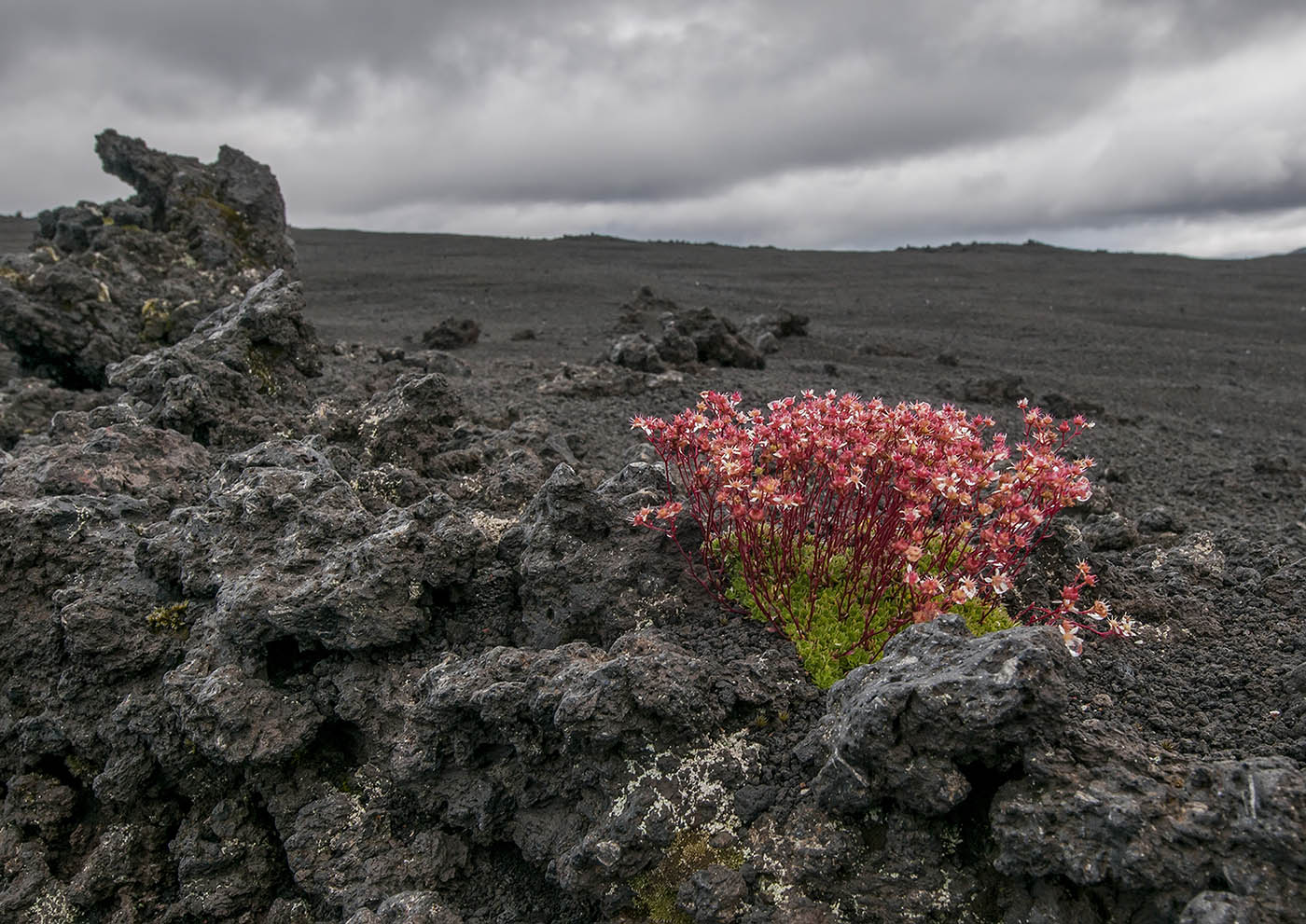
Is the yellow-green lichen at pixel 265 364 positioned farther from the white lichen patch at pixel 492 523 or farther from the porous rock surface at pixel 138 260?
the white lichen patch at pixel 492 523

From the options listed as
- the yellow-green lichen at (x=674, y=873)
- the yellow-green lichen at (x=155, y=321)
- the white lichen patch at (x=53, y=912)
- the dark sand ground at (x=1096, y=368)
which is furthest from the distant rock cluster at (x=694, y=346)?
the yellow-green lichen at (x=674, y=873)

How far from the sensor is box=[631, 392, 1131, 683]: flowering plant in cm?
397

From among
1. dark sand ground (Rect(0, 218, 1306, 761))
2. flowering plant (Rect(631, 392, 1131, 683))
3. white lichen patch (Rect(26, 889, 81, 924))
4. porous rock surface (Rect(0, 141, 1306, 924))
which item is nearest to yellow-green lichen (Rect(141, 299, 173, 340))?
dark sand ground (Rect(0, 218, 1306, 761))

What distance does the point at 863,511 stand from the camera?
4.59 meters

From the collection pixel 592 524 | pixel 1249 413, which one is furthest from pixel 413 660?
pixel 1249 413

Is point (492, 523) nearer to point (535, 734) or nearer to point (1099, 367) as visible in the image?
point (535, 734)

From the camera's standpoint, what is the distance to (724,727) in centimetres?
381

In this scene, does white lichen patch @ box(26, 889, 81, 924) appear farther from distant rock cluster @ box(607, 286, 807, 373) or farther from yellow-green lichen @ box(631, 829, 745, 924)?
distant rock cluster @ box(607, 286, 807, 373)

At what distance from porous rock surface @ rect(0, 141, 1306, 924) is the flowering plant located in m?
0.28

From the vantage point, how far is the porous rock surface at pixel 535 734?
2.98 m

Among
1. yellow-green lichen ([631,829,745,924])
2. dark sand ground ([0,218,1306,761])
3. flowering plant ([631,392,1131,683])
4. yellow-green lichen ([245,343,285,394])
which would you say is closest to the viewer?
yellow-green lichen ([631,829,745,924])

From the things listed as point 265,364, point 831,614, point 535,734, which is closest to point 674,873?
point 535,734

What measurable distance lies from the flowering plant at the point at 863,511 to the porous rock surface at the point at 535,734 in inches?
10.9

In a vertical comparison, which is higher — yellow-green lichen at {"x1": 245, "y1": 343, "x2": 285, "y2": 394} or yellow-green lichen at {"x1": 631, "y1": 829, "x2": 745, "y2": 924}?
yellow-green lichen at {"x1": 245, "y1": 343, "x2": 285, "y2": 394}
